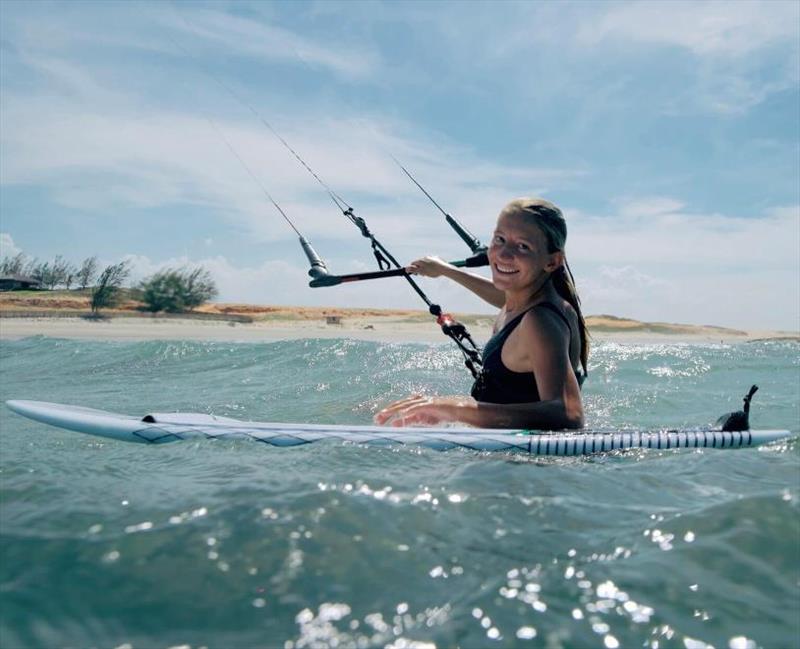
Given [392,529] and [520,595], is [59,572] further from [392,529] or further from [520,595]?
[520,595]

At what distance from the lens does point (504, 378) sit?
3912 mm

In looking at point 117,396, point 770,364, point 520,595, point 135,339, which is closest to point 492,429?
point 520,595

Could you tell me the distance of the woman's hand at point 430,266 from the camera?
5.36 metres

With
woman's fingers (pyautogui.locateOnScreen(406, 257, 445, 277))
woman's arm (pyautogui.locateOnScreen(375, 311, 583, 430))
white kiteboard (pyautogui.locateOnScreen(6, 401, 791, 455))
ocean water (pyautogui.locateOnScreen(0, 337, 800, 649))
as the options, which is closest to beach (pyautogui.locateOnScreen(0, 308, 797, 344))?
woman's fingers (pyautogui.locateOnScreen(406, 257, 445, 277))

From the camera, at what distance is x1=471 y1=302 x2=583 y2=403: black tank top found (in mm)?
3824

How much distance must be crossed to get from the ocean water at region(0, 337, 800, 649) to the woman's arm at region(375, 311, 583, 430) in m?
0.31

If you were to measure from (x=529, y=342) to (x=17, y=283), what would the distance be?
1061 inches

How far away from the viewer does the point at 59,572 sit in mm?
2168

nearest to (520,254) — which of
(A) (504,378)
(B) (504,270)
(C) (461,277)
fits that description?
(B) (504,270)

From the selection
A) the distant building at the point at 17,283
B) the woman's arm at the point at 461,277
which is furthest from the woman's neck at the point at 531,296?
the distant building at the point at 17,283

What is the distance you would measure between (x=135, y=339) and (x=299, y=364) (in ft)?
28.8

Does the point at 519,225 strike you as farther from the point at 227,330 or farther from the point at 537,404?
the point at 227,330

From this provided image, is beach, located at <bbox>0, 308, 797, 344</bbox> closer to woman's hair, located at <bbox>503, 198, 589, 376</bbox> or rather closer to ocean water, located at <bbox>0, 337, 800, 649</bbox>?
woman's hair, located at <bbox>503, 198, 589, 376</bbox>

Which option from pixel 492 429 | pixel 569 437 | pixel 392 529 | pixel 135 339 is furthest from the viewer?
pixel 135 339
